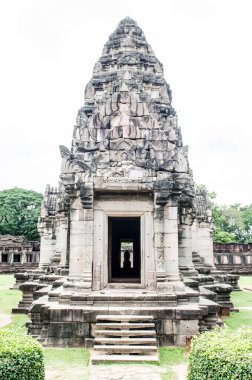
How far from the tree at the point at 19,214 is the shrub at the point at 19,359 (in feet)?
173

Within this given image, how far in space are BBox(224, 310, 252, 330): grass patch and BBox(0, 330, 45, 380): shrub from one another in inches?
325

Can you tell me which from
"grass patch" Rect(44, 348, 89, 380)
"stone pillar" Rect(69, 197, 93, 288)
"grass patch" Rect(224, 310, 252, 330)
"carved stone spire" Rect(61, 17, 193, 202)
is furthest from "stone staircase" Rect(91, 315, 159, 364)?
"grass patch" Rect(224, 310, 252, 330)

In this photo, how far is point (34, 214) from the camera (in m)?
58.4

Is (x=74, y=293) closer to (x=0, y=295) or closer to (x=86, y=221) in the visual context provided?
(x=86, y=221)

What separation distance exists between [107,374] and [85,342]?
6.35 feet

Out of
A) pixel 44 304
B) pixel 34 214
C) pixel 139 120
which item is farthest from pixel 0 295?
pixel 34 214

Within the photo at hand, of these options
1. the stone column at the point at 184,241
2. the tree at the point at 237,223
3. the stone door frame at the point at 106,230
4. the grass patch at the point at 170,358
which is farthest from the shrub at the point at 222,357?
the tree at the point at 237,223

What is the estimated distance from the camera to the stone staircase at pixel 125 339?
7965 millimetres

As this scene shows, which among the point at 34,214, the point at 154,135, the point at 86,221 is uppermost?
the point at 34,214

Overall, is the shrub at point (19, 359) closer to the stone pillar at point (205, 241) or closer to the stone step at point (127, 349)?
the stone step at point (127, 349)

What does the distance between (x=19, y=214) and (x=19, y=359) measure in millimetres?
55520

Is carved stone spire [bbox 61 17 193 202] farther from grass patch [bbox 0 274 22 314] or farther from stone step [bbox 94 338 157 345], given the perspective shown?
grass patch [bbox 0 274 22 314]

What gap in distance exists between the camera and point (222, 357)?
198 inches

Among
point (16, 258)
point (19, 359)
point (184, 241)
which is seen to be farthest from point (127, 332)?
point (16, 258)
